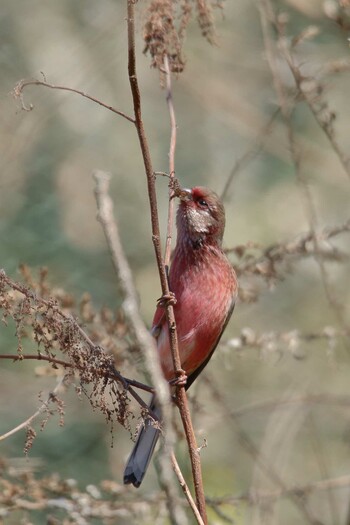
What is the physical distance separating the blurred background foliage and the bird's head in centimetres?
314

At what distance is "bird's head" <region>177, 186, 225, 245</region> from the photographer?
480 cm

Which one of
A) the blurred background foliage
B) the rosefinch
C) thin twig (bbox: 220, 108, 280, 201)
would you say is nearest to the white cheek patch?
the rosefinch

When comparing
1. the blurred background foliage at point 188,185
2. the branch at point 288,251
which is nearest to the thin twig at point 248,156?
the branch at point 288,251

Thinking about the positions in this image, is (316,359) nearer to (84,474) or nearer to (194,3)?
(84,474)

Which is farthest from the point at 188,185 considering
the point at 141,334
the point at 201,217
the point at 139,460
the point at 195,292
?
the point at 141,334

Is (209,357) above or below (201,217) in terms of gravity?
below

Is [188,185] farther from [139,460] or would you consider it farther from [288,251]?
[139,460]

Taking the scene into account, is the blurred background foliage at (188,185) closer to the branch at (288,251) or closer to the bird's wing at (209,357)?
the bird's wing at (209,357)

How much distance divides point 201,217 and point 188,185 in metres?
4.06

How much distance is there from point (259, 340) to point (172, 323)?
173cm

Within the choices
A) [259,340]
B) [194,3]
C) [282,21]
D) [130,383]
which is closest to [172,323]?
[130,383]

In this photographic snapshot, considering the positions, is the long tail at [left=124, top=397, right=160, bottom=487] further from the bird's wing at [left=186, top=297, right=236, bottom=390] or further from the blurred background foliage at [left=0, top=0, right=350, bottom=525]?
the blurred background foliage at [left=0, top=0, right=350, bottom=525]

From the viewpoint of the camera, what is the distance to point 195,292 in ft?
15.2

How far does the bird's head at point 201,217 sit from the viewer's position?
4.80 m
